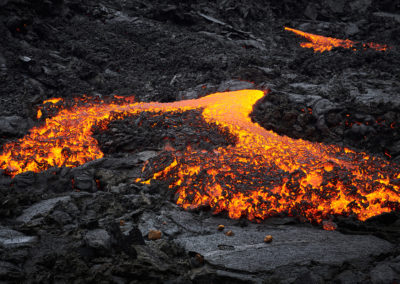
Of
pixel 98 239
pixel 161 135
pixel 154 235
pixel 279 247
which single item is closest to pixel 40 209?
pixel 98 239


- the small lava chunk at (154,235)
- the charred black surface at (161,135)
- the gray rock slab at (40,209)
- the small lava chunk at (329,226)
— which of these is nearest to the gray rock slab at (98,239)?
the small lava chunk at (154,235)

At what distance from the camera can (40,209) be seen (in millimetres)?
5402

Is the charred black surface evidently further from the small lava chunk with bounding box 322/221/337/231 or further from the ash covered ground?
the small lava chunk with bounding box 322/221/337/231

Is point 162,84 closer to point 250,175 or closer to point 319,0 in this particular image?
point 250,175

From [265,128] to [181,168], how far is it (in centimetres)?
490

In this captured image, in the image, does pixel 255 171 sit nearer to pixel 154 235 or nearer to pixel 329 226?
pixel 329 226

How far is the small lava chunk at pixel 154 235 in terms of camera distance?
5160mm

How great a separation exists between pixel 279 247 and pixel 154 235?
2465 mm

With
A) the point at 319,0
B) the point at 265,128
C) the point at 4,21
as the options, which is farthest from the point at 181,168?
the point at 319,0

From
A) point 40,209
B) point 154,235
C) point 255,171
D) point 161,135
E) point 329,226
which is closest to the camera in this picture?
point 154,235

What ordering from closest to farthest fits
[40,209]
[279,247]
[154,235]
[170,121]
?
[279,247]
[154,235]
[40,209]
[170,121]

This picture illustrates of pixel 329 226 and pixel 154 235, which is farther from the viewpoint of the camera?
→ pixel 329 226

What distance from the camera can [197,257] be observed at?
4566mm

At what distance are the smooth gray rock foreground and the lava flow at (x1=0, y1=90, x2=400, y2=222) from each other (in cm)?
93
